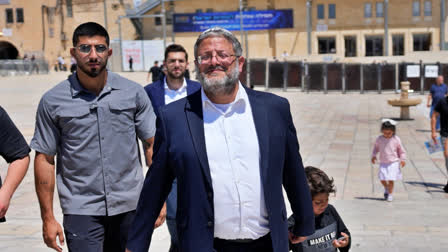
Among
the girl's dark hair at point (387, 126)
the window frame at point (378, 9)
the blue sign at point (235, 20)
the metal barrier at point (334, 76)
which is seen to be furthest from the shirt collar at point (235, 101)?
the window frame at point (378, 9)

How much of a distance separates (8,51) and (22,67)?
18313 millimetres

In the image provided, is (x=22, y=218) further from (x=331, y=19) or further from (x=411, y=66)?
(x=331, y=19)

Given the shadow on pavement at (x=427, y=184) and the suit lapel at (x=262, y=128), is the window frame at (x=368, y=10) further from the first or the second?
the suit lapel at (x=262, y=128)

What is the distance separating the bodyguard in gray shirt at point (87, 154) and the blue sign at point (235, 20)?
52270mm

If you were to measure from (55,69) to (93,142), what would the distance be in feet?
195

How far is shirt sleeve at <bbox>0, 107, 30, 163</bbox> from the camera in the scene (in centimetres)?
379

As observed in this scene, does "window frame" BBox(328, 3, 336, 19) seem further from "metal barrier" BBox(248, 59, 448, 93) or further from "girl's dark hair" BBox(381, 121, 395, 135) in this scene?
"girl's dark hair" BBox(381, 121, 395, 135)

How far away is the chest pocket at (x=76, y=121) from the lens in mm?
4203

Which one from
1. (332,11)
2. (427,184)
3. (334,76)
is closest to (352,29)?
(332,11)

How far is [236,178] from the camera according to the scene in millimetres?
3143

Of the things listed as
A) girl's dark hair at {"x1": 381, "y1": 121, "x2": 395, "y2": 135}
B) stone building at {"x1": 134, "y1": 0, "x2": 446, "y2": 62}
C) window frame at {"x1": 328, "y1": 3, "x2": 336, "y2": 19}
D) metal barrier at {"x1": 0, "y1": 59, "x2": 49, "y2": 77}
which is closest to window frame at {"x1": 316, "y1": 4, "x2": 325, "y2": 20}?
stone building at {"x1": 134, "y1": 0, "x2": 446, "y2": 62}

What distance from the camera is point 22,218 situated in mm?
8445

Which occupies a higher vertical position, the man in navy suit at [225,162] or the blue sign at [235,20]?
the blue sign at [235,20]

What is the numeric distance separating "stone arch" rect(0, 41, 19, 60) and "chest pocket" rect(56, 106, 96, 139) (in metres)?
68.8
